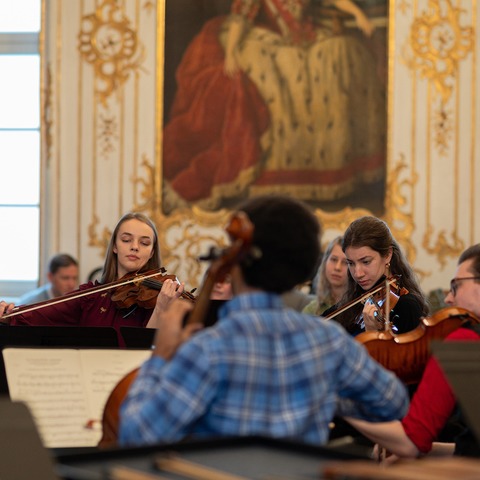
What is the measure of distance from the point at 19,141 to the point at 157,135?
1.28m

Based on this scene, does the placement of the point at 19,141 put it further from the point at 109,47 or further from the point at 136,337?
the point at 136,337

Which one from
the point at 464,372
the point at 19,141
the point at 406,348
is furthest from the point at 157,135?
the point at 464,372

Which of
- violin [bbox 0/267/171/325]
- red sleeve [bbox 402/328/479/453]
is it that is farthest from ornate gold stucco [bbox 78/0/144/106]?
red sleeve [bbox 402/328/479/453]

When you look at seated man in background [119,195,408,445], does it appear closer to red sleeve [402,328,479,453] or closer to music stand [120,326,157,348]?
red sleeve [402,328,479,453]

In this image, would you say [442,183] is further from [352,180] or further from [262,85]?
[262,85]

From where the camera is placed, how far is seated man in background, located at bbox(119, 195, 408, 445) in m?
1.72

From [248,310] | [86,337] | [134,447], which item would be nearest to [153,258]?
[86,337]

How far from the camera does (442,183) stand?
7805mm

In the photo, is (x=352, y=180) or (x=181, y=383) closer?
(x=181, y=383)

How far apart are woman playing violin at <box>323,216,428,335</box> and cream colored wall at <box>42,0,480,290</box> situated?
385 cm

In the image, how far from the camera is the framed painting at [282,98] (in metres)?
7.82

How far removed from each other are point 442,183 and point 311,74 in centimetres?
142

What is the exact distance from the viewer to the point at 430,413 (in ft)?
8.32

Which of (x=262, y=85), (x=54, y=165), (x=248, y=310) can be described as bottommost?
(x=248, y=310)
